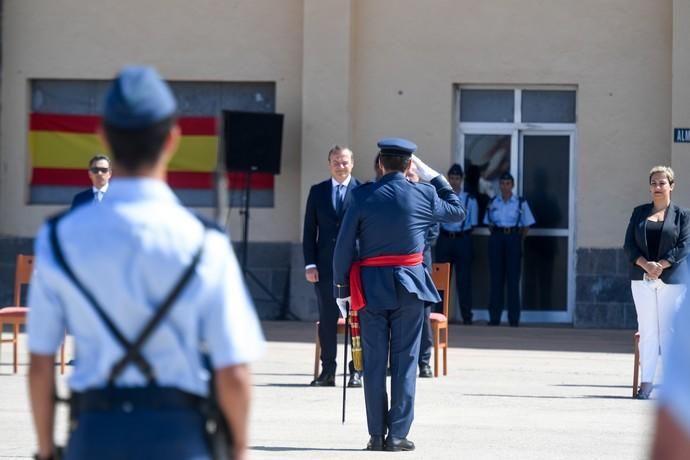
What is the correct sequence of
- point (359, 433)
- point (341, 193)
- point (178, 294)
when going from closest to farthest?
point (178, 294) → point (359, 433) → point (341, 193)

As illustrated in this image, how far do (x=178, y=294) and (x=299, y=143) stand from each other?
15.7 meters

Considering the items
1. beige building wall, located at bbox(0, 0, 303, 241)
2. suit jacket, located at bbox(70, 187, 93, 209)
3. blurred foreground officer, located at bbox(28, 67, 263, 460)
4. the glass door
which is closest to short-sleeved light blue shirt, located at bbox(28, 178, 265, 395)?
blurred foreground officer, located at bbox(28, 67, 263, 460)

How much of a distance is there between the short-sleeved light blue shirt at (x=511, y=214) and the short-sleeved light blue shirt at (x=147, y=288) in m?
15.2

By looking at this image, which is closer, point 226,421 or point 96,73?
point 226,421

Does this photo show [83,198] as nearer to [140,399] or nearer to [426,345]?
[426,345]

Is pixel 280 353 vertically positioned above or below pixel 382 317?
below

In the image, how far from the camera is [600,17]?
18609mm

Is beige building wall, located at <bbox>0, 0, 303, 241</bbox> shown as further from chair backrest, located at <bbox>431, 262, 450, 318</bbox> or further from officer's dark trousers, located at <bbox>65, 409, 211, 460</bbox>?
officer's dark trousers, located at <bbox>65, 409, 211, 460</bbox>

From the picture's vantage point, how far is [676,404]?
262cm

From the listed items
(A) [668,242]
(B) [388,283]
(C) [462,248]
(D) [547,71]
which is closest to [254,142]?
(C) [462,248]

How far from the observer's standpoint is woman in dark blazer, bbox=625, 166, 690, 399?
11789 mm

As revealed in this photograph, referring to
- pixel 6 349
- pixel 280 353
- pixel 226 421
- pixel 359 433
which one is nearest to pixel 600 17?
pixel 280 353

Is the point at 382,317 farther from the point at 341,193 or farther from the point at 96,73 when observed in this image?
the point at 96,73

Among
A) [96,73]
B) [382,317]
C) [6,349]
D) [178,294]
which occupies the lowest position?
[6,349]
